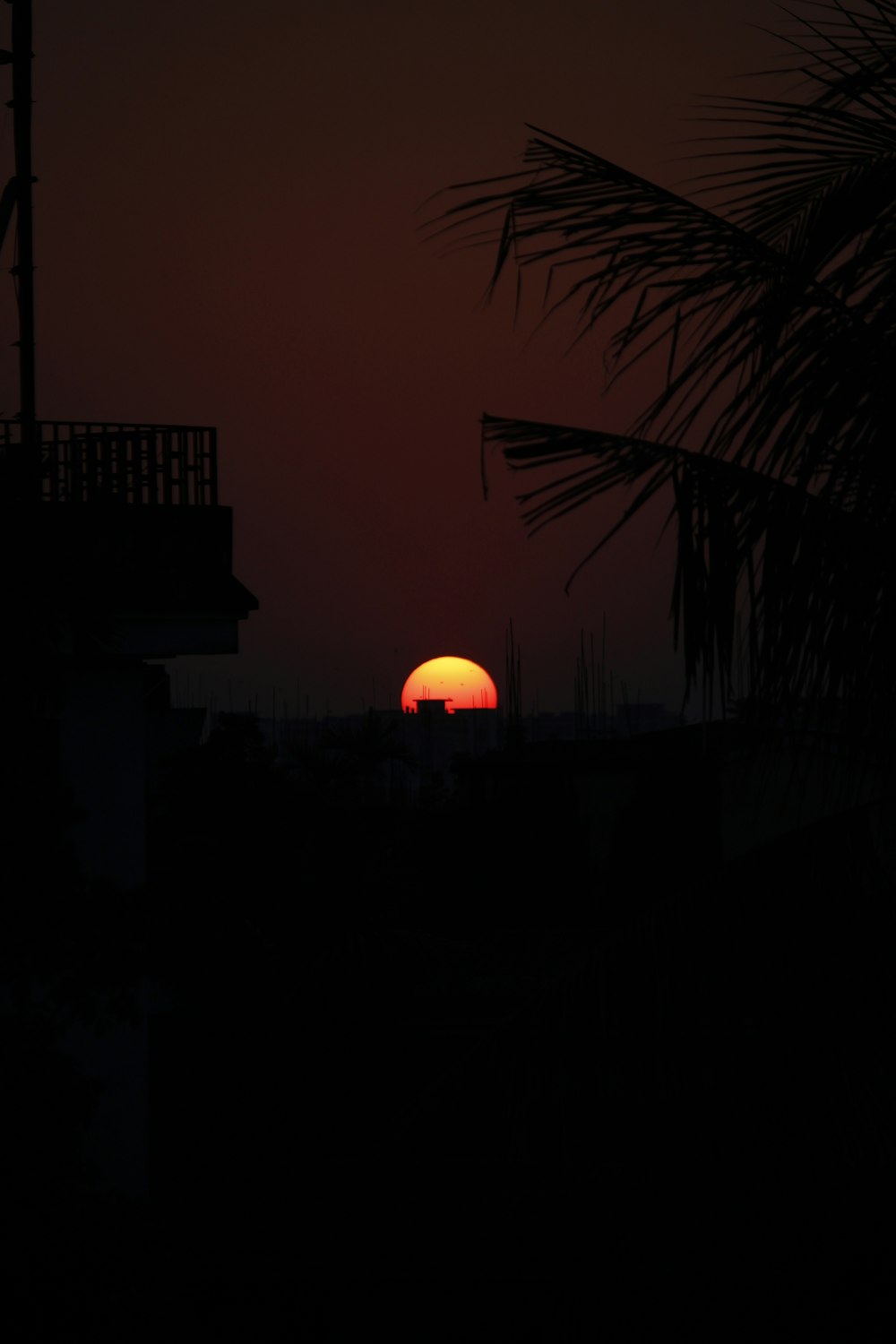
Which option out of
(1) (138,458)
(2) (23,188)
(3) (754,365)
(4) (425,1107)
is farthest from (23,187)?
(4) (425,1107)

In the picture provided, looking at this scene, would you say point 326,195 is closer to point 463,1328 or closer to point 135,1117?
point 135,1117

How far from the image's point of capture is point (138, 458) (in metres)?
8.33

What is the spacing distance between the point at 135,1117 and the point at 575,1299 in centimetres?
417

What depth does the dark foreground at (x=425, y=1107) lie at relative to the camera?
3.86 m

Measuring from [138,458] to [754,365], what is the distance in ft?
18.5

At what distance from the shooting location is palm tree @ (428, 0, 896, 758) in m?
3.25

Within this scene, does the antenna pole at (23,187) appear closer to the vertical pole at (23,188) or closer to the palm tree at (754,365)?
the vertical pole at (23,188)

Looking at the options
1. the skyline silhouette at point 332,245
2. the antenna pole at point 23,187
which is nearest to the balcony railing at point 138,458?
the skyline silhouette at point 332,245

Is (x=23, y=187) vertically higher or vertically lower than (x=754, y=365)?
higher

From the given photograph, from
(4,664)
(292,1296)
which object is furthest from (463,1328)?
(4,664)

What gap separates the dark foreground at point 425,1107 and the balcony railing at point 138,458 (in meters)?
2.52

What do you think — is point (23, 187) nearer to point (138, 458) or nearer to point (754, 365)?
point (138, 458)

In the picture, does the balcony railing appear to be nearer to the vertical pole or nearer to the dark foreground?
the vertical pole

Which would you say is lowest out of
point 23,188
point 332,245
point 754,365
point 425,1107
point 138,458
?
point 425,1107
